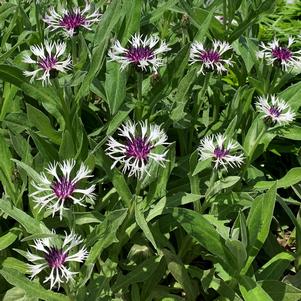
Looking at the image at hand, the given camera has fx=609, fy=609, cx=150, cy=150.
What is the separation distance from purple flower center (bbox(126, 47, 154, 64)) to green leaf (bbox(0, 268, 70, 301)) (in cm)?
72

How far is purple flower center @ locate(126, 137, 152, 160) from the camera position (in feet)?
5.16

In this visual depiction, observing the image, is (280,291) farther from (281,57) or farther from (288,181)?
(281,57)

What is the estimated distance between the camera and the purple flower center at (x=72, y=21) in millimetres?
1971

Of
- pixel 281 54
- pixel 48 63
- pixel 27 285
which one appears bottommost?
pixel 27 285

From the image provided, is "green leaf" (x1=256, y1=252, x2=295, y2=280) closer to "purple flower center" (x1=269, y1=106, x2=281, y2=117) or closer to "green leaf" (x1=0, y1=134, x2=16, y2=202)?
"purple flower center" (x1=269, y1=106, x2=281, y2=117)

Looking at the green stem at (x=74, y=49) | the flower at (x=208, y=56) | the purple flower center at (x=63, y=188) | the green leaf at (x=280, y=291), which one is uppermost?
the flower at (x=208, y=56)

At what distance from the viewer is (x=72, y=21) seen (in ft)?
6.48

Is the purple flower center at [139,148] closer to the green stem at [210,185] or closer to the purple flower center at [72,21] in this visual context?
the green stem at [210,185]

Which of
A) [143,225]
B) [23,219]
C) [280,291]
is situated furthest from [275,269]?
[23,219]

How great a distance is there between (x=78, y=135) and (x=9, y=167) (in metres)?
0.25

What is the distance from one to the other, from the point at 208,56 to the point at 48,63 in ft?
1.93

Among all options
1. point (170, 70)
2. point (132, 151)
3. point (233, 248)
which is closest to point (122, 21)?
point (170, 70)

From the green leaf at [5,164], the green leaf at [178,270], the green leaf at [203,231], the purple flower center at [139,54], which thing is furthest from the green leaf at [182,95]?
the green leaf at [5,164]

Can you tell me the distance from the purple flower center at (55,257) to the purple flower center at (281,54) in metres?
1.13
